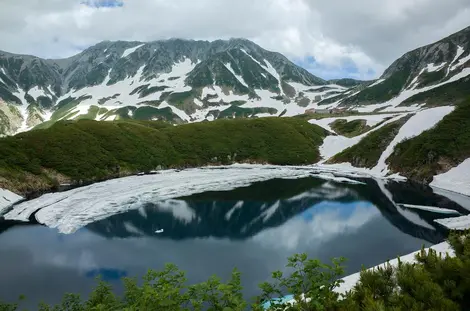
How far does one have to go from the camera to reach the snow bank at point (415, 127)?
95.2 m

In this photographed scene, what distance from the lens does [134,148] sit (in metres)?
107

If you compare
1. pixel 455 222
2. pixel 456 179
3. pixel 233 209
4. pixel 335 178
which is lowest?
pixel 233 209

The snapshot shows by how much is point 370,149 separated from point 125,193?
77147mm

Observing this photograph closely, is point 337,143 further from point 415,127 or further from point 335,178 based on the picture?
point 335,178

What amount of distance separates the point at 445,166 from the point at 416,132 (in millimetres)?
22102

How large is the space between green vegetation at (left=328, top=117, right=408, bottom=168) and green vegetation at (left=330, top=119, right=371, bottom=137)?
89.5 ft

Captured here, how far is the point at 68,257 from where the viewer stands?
37719 millimetres

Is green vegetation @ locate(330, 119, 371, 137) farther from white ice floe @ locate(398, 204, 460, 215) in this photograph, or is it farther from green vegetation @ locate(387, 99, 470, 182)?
white ice floe @ locate(398, 204, 460, 215)

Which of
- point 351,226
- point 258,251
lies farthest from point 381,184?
point 258,251

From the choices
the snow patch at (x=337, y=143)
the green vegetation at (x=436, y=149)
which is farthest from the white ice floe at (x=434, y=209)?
the snow patch at (x=337, y=143)

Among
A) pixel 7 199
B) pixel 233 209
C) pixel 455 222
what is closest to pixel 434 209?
pixel 455 222

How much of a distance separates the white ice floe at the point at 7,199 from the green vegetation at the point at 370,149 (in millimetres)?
91473

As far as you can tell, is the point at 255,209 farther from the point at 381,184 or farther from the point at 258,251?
the point at 381,184

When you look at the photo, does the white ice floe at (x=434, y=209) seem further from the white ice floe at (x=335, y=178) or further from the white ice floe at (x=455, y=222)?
the white ice floe at (x=335, y=178)
